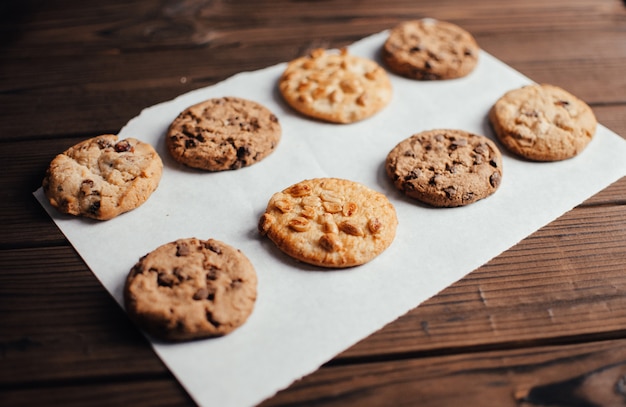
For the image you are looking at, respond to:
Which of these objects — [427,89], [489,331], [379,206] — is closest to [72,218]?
[379,206]

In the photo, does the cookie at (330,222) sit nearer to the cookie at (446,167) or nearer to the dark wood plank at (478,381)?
the cookie at (446,167)

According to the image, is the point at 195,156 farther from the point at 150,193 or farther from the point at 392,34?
the point at 392,34

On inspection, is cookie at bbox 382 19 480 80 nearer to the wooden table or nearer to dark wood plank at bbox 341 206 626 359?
the wooden table

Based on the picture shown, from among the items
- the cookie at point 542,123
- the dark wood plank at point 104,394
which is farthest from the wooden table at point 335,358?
the cookie at point 542,123

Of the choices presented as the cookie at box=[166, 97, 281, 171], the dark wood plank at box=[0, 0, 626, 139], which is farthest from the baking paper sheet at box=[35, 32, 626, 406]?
the dark wood plank at box=[0, 0, 626, 139]

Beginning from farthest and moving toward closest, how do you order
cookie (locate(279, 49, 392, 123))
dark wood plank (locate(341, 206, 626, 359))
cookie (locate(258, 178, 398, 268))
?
cookie (locate(279, 49, 392, 123)), cookie (locate(258, 178, 398, 268)), dark wood plank (locate(341, 206, 626, 359))
